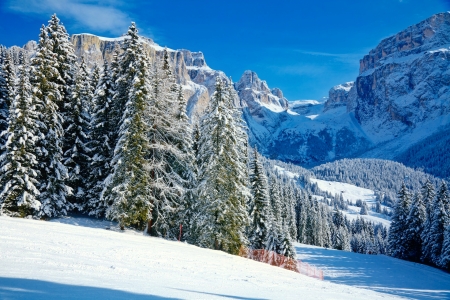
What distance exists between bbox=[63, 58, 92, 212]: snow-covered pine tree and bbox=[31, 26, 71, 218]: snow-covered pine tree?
1.30 m

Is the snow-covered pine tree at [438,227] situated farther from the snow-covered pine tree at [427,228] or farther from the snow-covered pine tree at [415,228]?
the snow-covered pine tree at [415,228]

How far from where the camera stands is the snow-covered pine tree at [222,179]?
25.5 metres

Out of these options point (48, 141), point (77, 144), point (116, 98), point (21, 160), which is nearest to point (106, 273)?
point (21, 160)

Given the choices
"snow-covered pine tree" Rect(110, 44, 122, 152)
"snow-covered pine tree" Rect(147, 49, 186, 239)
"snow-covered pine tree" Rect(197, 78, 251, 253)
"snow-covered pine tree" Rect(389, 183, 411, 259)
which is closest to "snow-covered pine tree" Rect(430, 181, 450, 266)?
"snow-covered pine tree" Rect(389, 183, 411, 259)

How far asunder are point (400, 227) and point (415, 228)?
10.0 ft

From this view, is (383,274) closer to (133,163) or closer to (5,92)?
(133,163)

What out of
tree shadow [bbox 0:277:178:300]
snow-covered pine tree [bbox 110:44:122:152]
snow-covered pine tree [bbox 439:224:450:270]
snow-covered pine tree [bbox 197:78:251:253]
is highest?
snow-covered pine tree [bbox 110:44:122:152]

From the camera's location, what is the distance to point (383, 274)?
41438 millimetres

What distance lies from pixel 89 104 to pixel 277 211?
119ft

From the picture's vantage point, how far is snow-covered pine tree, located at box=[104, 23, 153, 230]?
75.9ft

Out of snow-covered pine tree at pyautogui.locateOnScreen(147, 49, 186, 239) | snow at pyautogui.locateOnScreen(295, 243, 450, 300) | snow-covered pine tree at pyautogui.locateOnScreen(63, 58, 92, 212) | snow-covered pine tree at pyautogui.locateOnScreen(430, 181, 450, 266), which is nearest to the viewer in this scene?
snow-covered pine tree at pyautogui.locateOnScreen(147, 49, 186, 239)

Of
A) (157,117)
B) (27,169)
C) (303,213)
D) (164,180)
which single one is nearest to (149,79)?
(157,117)

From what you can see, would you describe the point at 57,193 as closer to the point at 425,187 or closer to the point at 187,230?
the point at 187,230

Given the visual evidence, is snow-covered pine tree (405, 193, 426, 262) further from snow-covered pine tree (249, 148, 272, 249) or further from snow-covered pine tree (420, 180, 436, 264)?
snow-covered pine tree (249, 148, 272, 249)
